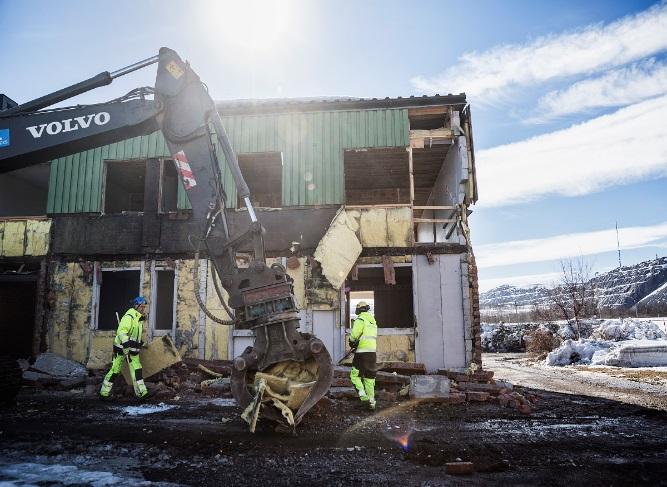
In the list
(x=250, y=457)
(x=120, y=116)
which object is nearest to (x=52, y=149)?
(x=120, y=116)

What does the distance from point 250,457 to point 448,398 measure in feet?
15.0

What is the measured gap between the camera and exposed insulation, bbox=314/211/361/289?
11.2 meters

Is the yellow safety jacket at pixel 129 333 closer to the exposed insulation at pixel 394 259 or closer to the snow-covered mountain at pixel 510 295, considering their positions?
the exposed insulation at pixel 394 259

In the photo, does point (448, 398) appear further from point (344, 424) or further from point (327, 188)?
point (327, 188)

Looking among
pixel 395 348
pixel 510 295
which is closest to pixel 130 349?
pixel 395 348

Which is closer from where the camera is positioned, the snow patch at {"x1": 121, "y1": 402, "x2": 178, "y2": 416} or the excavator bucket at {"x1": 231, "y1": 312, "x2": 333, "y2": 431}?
the excavator bucket at {"x1": 231, "y1": 312, "x2": 333, "y2": 431}

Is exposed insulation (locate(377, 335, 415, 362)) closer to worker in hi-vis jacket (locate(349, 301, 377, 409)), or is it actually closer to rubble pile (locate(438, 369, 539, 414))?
rubble pile (locate(438, 369, 539, 414))

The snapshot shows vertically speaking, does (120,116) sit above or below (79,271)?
above

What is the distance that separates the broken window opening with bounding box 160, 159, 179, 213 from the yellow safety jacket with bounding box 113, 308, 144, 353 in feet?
15.9

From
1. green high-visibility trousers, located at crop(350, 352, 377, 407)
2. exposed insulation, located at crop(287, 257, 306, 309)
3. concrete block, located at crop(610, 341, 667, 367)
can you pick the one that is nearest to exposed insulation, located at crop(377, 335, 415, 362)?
exposed insulation, located at crop(287, 257, 306, 309)

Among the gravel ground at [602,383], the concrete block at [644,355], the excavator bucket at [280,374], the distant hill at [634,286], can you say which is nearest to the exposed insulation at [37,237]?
the excavator bucket at [280,374]

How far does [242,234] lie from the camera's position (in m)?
5.79

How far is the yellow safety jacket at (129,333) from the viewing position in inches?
313

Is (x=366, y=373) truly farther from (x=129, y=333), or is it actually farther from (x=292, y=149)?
(x=292, y=149)
